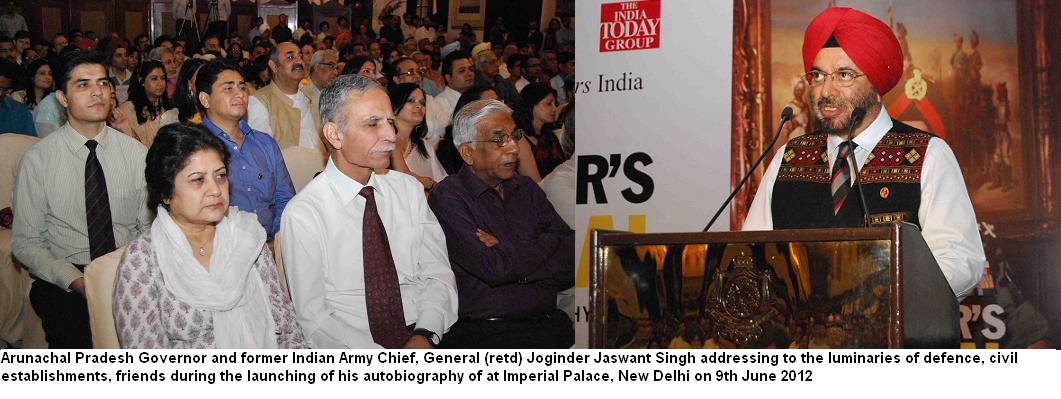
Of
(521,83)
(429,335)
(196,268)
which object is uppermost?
(521,83)

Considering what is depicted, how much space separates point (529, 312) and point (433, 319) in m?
0.61

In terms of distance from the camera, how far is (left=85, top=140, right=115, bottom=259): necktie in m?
3.79

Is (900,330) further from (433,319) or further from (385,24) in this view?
(385,24)

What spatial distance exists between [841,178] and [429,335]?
1.29 metres

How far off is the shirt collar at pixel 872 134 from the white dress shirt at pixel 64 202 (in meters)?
2.30

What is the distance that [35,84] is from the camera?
22.6 ft

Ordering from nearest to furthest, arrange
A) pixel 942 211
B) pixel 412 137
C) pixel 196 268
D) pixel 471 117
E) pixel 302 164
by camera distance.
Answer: pixel 196 268 < pixel 942 211 < pixel 471 117 < pixel 302 164 < pixel 412 137

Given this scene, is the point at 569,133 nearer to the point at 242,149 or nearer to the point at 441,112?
the point at 441,112

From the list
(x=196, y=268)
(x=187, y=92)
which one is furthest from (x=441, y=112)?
(x=196, y=268)

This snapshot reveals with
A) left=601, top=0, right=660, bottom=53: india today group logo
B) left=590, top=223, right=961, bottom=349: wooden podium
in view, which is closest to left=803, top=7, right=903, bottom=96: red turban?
left=601, top=0, right=660, bottom=53: india today group logo

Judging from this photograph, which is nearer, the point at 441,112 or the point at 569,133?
the point at 569,133

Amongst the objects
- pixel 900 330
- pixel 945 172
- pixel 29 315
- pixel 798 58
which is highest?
pixel 798 58

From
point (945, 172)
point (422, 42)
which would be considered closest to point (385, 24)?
point (422, 42)
